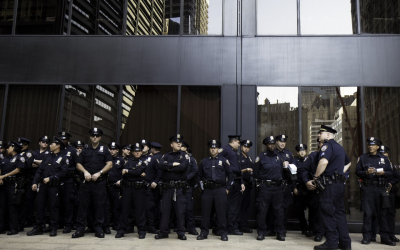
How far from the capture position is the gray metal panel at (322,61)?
993 cm

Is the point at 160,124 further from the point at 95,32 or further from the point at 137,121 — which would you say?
the point at 95,32

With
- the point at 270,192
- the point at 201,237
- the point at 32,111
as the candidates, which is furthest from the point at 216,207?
the point at 32,111

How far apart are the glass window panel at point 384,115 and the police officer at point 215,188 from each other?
15.4ft

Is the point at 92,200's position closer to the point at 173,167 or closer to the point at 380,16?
the point at 173,167

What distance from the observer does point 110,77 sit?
10.4 m

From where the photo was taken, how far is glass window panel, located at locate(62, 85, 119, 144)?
10250 mm

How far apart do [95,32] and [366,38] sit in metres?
8.19

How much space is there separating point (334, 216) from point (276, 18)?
633 centimetres

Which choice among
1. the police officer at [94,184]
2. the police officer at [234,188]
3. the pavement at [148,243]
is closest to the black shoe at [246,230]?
the police officer at [234,188]

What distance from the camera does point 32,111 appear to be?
1050 centimetres

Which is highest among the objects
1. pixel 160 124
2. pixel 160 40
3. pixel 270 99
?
pixel 160 40

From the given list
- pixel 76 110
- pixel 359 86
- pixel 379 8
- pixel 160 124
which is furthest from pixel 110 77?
pixel 379 8

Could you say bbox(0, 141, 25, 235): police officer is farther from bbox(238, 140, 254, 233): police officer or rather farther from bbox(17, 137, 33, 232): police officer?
bbox(238, 140, 254, 233): police officer

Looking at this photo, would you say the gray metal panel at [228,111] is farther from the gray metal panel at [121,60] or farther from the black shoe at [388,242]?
the black shoe at [388,242]
